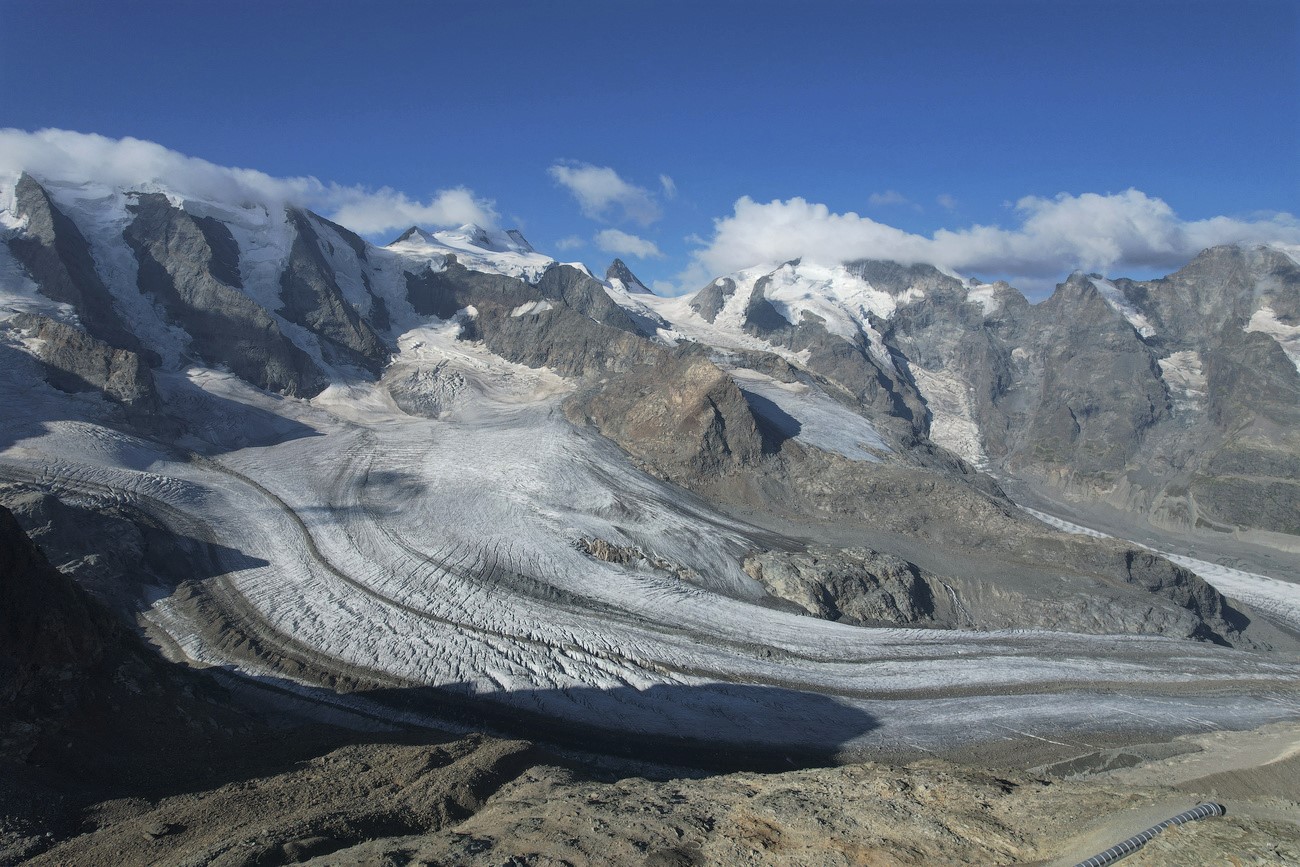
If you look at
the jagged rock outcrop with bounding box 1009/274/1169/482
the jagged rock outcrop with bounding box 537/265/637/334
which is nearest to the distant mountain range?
the jagged rock outcrop with bounding box 537/265/637/334

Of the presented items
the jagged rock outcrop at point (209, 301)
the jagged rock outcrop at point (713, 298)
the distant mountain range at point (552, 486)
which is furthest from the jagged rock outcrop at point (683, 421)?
the jagged rock outcrop at point (713, 298)

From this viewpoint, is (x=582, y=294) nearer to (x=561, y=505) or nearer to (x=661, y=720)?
(x=561, y=505)

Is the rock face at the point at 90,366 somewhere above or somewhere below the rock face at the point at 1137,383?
below

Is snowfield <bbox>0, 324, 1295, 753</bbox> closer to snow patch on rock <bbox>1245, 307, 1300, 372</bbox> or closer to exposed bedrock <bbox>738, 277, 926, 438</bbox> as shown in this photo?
exposed bedrock <bbox>738, 277, 926, 438</bbox>

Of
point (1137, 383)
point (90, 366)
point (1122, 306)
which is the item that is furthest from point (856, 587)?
point (1122, 306)

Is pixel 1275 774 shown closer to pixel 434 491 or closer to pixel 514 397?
pixel 434 491

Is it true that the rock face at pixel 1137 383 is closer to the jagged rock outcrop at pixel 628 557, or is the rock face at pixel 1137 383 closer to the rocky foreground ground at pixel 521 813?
the jagged rock outcrop at pixel 628 557

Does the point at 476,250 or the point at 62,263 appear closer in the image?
the point at 62,263
